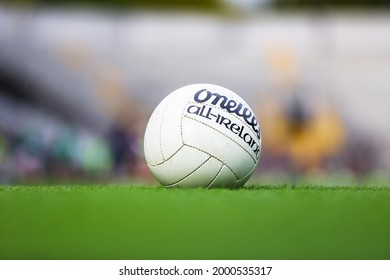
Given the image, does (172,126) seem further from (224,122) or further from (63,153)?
(63,153)

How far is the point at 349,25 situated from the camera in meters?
28.1

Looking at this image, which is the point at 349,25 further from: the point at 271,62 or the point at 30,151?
the point at 30,151

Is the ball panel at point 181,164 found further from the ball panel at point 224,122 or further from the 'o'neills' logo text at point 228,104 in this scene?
the 'o'neills' logo text at point 228,104

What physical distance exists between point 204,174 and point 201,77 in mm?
19312

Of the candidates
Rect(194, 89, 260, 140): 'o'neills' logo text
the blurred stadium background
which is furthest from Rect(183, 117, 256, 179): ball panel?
the blurred stadium background

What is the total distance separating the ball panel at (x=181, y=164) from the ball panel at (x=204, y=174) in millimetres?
31

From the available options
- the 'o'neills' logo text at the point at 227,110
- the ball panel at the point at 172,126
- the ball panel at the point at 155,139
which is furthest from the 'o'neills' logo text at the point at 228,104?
the ball panel at the point at 155,139

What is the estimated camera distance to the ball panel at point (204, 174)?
17.9 ft

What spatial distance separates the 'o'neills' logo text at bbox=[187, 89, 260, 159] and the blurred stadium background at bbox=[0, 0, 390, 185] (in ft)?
38.9

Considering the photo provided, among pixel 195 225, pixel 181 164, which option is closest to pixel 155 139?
pixel 181 164

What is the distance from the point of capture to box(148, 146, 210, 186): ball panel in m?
5.45

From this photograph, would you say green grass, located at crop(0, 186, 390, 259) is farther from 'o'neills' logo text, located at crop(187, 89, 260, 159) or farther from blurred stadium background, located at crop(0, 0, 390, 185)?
blurred stadium background, located at crop(0, 0, 390, 185)

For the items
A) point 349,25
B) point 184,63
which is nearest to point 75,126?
point 184,63

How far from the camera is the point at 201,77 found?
80.9ft
